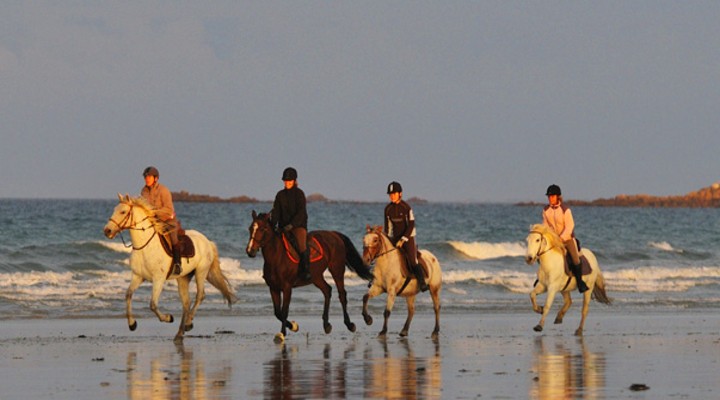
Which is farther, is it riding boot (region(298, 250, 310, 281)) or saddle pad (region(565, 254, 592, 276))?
saddle pad (region(565, 254, 592, 276))

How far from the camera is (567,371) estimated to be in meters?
14.0

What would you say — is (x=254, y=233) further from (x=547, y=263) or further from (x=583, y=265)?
(x=583, y=265)

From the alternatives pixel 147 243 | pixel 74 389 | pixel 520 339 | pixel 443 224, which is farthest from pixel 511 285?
pixel 443 224

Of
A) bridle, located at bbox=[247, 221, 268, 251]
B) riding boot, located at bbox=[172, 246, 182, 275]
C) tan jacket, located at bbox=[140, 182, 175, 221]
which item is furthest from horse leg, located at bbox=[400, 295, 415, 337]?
tan jacket, located at bbox=[140, 182, 175, 221]

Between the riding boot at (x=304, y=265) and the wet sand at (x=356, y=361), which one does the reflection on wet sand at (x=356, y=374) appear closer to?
the wet sand at (x=356, y=361)

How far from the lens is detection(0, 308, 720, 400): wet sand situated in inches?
486

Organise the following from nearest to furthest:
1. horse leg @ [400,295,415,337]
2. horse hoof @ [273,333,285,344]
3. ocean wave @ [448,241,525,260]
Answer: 1. horse hoof @ [273,333,285,344]
2. horse leg @ [400,295,415,337]
3. ocean wave @ [448,241,525,260]

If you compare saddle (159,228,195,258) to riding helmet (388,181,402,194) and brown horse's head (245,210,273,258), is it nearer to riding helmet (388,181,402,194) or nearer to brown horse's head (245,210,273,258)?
brown horse's head (245,210,273,258)

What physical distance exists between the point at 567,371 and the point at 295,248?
5.29 metres

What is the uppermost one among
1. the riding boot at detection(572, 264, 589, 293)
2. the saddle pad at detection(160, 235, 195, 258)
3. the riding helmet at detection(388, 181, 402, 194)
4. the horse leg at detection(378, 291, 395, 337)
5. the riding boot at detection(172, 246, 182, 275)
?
the riding helmet at detection(388, 181, 402, 194)

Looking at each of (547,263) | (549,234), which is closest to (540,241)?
(549,234)

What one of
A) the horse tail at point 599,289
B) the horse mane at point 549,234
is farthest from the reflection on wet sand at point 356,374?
the horse tail at point 599,289

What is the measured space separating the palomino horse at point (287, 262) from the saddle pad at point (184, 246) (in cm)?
107

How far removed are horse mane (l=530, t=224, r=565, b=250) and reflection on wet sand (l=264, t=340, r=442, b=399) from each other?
289cm
